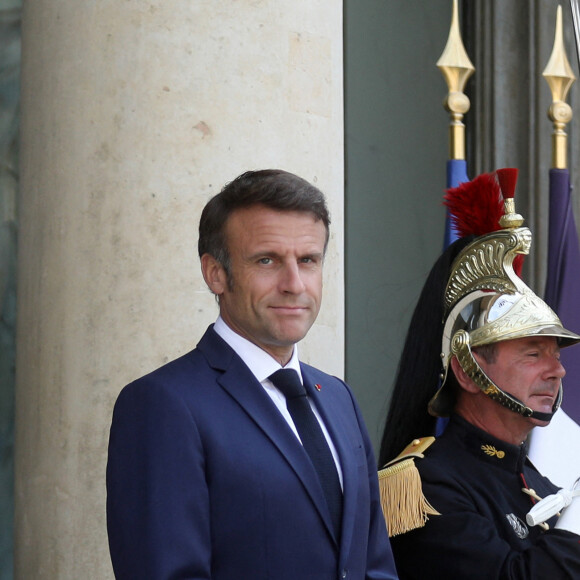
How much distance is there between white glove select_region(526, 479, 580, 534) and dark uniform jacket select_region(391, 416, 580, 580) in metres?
0.04

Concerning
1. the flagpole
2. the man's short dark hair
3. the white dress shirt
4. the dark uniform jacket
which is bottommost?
the dark uniform jacket

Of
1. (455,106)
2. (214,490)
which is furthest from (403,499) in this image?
(455,106)

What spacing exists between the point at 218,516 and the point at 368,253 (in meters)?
3.31

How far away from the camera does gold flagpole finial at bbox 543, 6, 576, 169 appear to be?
470cm

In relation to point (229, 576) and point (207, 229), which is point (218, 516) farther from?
point (207, 229)

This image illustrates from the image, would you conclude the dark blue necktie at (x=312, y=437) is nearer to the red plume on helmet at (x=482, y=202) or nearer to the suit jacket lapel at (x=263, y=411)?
the suit jacket lapel at (x=263, y=411)

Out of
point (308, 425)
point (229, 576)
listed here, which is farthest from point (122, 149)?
point (229, 576)

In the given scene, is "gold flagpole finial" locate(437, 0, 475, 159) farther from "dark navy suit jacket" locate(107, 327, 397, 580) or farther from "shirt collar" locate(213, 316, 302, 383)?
"dark navy suit jacket" locate(107, 327, 397, 580)

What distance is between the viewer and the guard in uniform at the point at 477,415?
3318mm

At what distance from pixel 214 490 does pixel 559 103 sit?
104 inches

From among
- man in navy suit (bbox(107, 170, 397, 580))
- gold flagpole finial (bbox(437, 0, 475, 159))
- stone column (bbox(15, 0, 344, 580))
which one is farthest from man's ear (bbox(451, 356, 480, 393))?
gold flagpole finial (bbox(437, 0, 475, 159))

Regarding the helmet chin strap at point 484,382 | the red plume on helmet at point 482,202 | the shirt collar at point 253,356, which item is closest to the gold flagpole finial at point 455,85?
the red plume on helmet at point 482,202

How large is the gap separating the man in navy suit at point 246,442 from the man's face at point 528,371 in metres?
0.77

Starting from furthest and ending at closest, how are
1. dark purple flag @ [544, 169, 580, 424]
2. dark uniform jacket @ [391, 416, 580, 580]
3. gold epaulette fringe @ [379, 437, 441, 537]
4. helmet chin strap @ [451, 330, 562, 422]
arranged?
dark purple flag @ [544, 169, 580, 424] → helmet chin strap @ [451, 330, 562, 422] → gold epaulette fringe @ [379, 437, 441, 537] → dark uniform jacket @ [391, 416, 580, 580]
